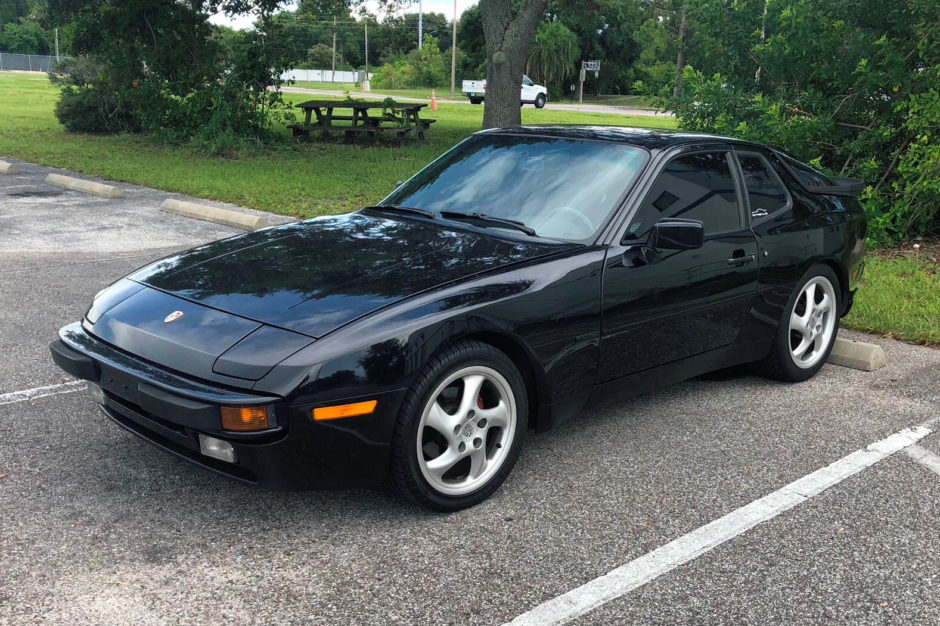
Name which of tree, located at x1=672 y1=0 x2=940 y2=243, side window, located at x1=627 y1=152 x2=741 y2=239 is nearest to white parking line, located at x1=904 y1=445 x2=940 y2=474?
side window, located at x1=627 y1=152 x2=741 y2=239

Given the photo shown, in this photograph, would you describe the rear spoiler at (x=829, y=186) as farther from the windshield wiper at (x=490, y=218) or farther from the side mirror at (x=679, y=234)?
the windshield wiper at (x=490, y=218)

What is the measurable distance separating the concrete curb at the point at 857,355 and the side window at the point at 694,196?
5.07 ft

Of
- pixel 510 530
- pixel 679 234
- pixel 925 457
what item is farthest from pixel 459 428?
pixel 925 457

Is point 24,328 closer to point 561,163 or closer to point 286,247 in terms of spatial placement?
point 286,247

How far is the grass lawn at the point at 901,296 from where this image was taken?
6.56 m

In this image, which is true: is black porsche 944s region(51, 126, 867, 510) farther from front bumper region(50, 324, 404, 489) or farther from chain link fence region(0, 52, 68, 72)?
chain link fence region(0, 52, 68, 72)

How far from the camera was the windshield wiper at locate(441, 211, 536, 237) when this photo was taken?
4.30 m

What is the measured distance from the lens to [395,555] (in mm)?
3293

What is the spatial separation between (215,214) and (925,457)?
8.51m

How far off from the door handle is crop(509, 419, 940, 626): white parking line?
3.66 feet

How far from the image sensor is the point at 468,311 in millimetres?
3520

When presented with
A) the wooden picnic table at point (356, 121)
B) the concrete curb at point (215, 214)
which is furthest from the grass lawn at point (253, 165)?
the concrete curb at point (215, 214)

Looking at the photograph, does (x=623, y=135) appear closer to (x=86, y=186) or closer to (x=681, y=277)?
(x=681, y=277)

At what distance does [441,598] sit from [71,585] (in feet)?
4.07
